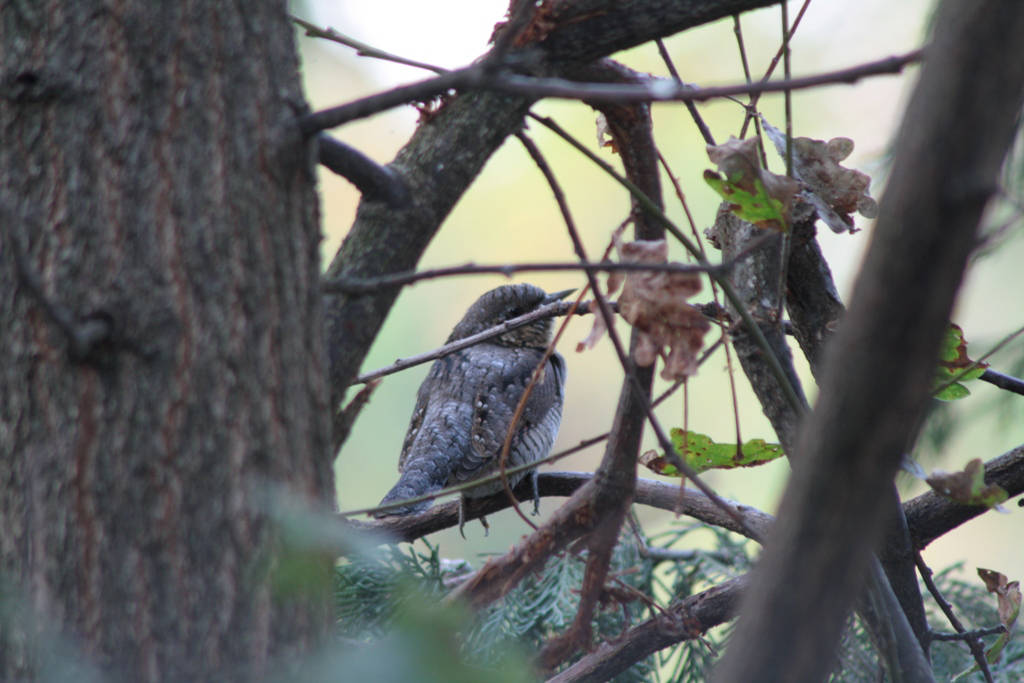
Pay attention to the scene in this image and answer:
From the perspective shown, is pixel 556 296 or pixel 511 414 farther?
pixel 556 296

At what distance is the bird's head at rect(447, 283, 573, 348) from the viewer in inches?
161

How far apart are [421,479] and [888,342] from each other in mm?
2730

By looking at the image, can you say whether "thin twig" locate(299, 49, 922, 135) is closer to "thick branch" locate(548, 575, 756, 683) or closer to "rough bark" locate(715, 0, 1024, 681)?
"rough bark" locate(715, 0, 1024, 681)

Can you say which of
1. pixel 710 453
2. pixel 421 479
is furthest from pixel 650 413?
pixel 421 479

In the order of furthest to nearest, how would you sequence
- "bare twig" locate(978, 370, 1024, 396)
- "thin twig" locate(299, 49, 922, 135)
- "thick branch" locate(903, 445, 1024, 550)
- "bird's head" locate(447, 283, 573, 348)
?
"bird's head" locate(447, 283, 573, 348) < "bare twig" locate(978, 370, 1024, 396) < "thick branch" locate(903, 445, 1024, 550) < "thin twig" locate(299, 49, 922, 135)

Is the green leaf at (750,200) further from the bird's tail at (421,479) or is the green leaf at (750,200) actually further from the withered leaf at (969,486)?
the bird's tail at (421,479)

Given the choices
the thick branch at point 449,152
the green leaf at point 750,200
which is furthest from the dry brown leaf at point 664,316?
the thick branch at point 449,152

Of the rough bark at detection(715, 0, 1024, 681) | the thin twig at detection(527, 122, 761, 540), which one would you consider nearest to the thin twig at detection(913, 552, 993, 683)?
the thin twig at detection(527, 122, 761, 540)

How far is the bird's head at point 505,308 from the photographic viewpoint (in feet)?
13.4

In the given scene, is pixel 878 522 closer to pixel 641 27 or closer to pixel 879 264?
pixel 879 264

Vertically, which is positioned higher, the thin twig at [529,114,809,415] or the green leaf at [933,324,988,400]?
the thin twig at [529,114,809,415]

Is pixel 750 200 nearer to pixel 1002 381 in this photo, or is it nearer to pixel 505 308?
pixel 1002 381

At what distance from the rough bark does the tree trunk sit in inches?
21.2

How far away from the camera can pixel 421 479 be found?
11.1ft
